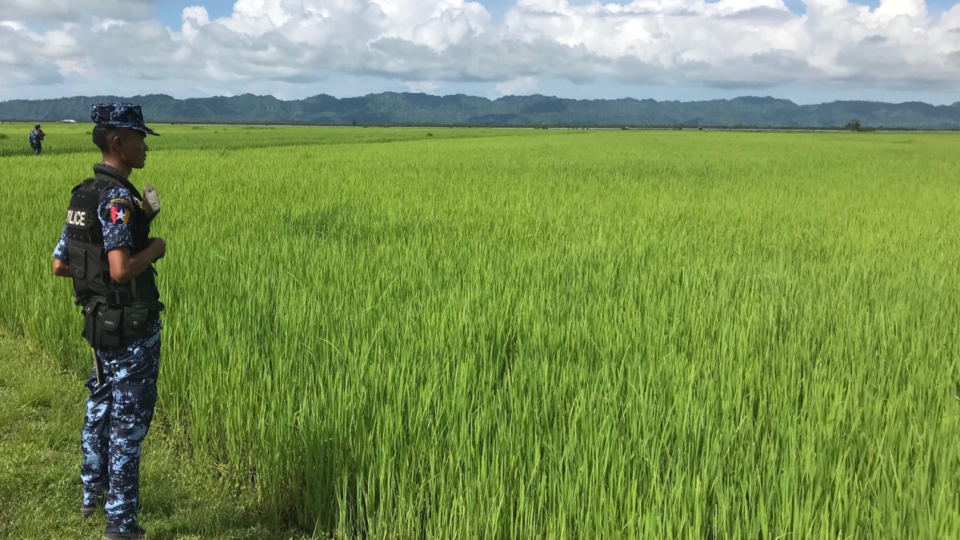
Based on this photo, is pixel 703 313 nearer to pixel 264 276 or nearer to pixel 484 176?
pixel 264 276

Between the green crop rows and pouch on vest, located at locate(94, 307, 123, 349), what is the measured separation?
2.19 ft

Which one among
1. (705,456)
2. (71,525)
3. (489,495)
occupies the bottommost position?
(71,525)

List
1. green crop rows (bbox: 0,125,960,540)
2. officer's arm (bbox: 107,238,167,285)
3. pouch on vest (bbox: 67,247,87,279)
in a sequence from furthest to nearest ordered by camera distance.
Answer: pouch on vest (bbox: 67,247,87,279) < officer's arm (bbox: 107,238,167,285) < green crop rows (bbox: 0,125,960,540)

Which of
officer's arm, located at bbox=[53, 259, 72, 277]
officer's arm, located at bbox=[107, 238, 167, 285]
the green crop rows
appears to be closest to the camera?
the green crop rows

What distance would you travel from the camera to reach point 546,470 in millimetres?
2062

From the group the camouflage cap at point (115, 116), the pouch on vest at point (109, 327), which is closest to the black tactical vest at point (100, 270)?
the pouch on vest at point (109, 327)

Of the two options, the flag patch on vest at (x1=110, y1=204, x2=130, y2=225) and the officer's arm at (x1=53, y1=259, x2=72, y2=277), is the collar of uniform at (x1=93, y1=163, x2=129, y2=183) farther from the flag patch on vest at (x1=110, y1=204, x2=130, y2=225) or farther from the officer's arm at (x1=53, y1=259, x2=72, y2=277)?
the officer's arm at (x1=53, y1=259, x2=72, y2=277)

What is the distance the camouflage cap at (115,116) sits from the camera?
210cm

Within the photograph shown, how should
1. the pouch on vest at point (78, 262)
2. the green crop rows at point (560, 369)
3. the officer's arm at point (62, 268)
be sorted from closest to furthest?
the green crop rows at point (560, 369) → the pouch on vest at point (78, 262) → the officer's arm at point (62, 268)

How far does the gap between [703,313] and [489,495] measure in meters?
2.23

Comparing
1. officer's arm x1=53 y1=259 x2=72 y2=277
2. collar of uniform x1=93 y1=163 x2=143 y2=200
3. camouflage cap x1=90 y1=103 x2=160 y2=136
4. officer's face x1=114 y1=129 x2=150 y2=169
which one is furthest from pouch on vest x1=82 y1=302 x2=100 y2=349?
camouflage cap x1=90 y1=103 x2=160 y2=136

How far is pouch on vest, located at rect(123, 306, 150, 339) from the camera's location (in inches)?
82.1

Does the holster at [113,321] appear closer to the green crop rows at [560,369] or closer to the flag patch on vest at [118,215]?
the flag patch on vest at [118,215]

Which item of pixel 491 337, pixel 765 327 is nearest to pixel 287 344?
pixel 491 337
